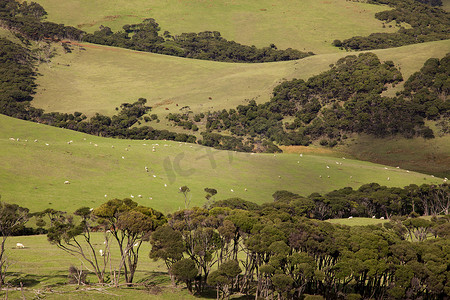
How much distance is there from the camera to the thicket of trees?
515ft

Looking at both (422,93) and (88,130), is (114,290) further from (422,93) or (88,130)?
(422,93)

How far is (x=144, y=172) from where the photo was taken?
93.2 meters

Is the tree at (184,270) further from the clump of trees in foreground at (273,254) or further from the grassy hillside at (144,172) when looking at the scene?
the grassy hillside at (144,172)

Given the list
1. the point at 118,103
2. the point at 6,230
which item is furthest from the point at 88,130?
the point at 6,230

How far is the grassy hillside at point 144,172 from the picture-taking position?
7612 cm

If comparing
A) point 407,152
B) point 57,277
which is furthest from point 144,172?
point 407,152

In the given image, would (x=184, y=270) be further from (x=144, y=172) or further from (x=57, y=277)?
(x=144, y=172)

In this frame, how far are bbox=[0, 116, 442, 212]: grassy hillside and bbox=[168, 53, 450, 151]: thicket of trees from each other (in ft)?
131

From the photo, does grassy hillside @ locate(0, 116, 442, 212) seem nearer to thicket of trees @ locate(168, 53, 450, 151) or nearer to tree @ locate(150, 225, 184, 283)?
tree @ locate(150, 225, 184, 283)

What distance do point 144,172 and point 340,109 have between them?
97.4 meters

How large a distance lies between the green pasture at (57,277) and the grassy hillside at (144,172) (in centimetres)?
1833

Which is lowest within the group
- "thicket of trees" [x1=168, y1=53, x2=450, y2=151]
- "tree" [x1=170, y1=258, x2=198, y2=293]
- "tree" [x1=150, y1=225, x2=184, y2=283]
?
"tree" [x1=170, y1=258, x2=198, y2=293]

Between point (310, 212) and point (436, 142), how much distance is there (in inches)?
3195

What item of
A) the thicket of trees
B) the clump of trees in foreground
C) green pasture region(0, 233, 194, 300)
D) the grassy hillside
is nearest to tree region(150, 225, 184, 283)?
the clump of trees in foreground
